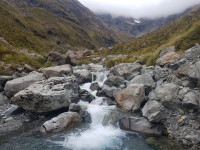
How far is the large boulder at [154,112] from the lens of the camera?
16.2 metres

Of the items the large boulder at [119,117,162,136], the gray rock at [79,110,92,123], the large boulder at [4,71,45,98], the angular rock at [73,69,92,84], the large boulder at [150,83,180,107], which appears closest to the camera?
the large boulder at [119,117,162,136]

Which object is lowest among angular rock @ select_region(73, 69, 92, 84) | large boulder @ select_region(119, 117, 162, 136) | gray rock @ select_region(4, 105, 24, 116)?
large boulder @ select_region(119, 117, 162, 136)

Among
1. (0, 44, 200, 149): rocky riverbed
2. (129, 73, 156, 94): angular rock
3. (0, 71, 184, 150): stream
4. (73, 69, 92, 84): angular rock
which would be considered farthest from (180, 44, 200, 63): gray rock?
(73, 69, 92, 84): angular rock

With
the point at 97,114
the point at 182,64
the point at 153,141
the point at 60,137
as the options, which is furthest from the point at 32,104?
the point at 182,64

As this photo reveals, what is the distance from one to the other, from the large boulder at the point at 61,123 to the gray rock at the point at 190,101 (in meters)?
10.3

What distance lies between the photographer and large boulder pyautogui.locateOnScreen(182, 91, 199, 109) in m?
16.2

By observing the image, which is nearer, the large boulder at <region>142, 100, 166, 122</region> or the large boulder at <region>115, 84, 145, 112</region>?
the large boulder at <region>142, 100, 166, 122</region>

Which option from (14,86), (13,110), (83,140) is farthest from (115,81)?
(13,110)

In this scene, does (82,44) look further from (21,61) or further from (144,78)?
(144,78)

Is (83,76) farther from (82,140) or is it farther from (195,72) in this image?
(195,72)

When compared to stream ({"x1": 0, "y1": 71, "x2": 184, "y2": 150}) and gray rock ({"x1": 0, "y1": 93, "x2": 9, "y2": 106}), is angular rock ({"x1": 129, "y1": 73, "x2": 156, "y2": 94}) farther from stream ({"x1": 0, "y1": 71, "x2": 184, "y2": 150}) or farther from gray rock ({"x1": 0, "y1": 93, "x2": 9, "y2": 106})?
gray rock ({"x1": 0, "y1": 93, "x2": 9, "y2": 106})

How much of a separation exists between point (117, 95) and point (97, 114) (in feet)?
12.6

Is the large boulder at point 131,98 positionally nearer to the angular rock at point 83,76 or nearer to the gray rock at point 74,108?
the gray rock at point 74,108

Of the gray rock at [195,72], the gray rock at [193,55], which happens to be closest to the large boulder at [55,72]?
the gray rock at [193,55]
